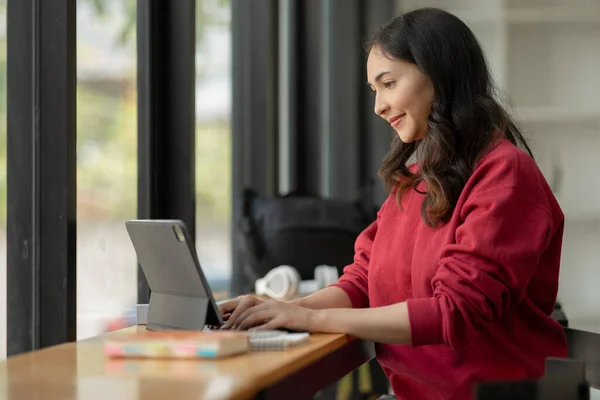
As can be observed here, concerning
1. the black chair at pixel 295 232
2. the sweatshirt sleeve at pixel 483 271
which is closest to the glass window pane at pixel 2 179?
the sweatshirt sleeve at pixel 483 271

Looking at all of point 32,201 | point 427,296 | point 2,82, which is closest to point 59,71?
point 2,82

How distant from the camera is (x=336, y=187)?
16.9 ft

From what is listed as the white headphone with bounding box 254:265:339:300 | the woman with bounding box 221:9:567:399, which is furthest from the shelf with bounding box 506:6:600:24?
the woman with bounding box 221:9:567:399

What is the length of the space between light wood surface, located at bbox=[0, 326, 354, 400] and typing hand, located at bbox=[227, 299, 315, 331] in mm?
116

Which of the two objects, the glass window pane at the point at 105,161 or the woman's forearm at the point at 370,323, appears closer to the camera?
the woman's forearm at the point at 370,323

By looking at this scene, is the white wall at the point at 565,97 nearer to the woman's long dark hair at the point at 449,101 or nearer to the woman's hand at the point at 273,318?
the woman's long dark hair at the point at 449,101

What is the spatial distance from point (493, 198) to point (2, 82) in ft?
3.41

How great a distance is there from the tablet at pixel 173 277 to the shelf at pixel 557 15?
3.48 meters

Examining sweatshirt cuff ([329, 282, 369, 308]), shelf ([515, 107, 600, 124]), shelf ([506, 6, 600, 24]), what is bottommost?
sweatshirt cuff ([329, 282, 369, 308])

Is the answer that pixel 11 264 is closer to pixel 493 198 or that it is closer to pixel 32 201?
pixel 32 201

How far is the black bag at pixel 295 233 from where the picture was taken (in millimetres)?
3393

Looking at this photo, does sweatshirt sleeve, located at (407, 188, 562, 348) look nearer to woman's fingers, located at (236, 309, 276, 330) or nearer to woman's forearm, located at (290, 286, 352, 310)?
woman's fingers, located at (236, 309, 276, 330)

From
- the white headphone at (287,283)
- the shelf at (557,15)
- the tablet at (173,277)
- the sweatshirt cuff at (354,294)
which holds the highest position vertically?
the shelf at (557,15)

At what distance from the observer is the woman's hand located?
5.56 feet
